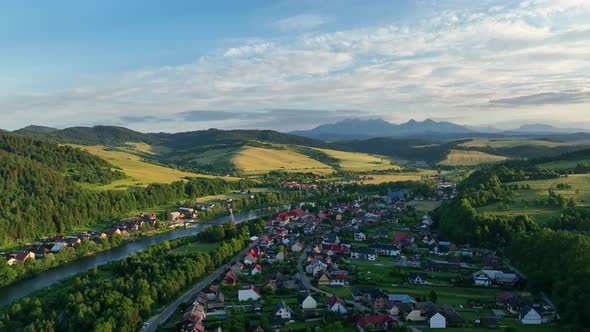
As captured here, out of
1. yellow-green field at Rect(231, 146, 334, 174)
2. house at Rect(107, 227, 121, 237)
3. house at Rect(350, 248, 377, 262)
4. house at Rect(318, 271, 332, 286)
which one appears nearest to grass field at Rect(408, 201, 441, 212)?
house at Rect(350, 248, 377, 262)

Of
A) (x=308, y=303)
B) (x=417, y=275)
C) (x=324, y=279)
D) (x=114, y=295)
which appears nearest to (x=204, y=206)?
(x=324, y=279)

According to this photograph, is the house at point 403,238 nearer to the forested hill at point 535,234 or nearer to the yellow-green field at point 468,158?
the forested hill at point 535,234

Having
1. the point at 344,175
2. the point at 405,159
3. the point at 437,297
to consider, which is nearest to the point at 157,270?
the point at 437,297

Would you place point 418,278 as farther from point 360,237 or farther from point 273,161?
point 273,161

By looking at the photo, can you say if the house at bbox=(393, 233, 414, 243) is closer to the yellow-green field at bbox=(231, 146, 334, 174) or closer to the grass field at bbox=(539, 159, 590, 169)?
the grass field at bbox=(539, 159, 590, 169)

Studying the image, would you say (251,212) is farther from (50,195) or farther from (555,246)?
(555,246)
